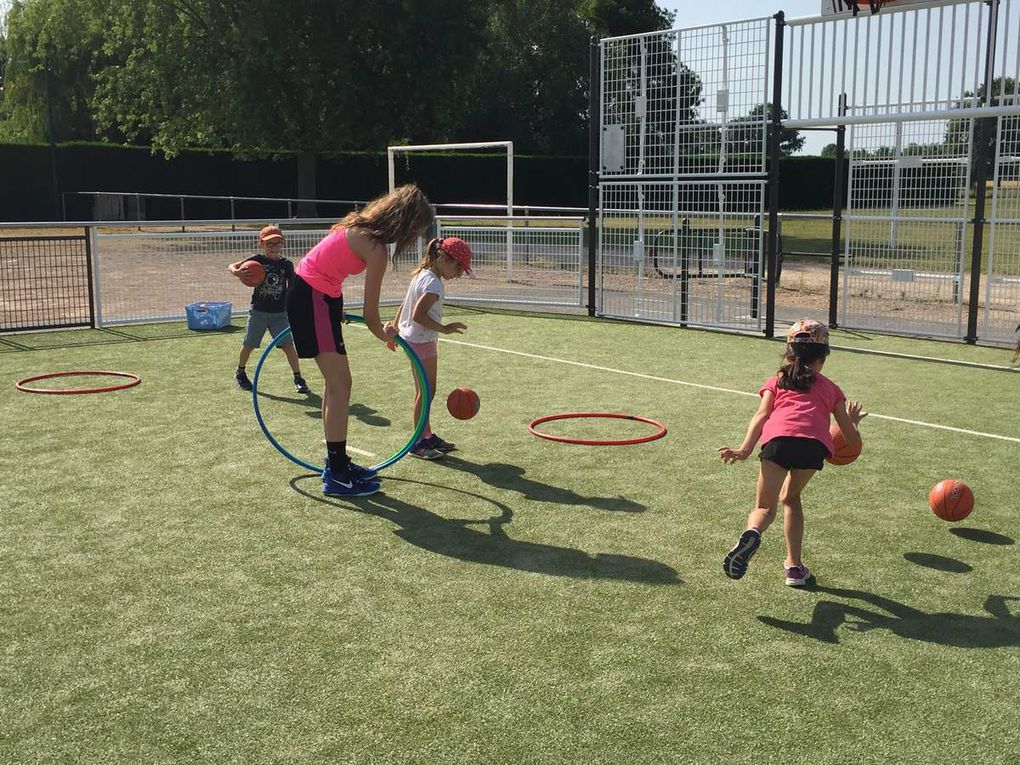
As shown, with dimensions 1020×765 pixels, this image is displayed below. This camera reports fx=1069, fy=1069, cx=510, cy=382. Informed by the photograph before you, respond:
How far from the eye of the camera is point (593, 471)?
7.25 meters

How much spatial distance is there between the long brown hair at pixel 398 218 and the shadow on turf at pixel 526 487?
1.72 meters

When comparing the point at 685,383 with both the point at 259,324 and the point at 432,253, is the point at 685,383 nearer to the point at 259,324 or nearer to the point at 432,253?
the point at 432,253

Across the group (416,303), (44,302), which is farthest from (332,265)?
(44,302)

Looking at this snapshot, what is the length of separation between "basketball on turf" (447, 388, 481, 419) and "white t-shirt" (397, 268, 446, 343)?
0.56 meters

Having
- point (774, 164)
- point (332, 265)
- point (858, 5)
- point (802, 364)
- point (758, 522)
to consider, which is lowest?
point (758, 522)

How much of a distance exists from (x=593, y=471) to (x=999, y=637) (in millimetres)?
3115

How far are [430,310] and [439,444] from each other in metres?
0.98

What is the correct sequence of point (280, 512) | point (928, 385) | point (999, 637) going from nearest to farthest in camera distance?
point (999, 637) < point (280, 512) < point (928, 385)

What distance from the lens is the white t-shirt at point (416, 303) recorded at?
7438 millimetres

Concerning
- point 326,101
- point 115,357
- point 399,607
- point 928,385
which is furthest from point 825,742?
point 326,101

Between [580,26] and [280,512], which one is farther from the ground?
[580,26]

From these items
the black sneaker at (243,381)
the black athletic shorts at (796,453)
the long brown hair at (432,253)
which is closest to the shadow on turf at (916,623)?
the black athletic shorts at (796,453)

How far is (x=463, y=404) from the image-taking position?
26.3ft

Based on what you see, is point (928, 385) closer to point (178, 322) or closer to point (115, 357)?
point (115, 357)
